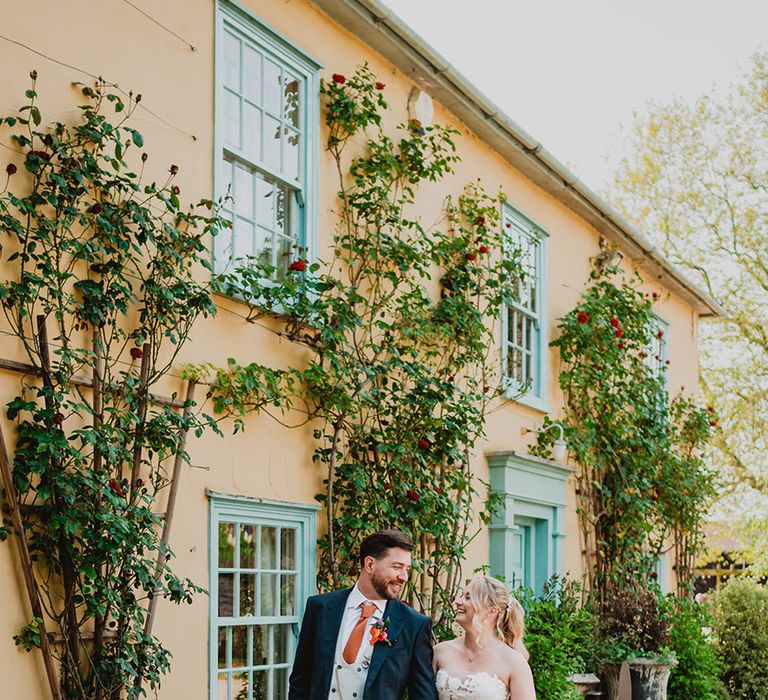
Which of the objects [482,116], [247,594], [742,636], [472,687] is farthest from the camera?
[742,636]

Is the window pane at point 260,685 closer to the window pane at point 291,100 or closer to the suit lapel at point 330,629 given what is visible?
the suit lapel at point 330,629

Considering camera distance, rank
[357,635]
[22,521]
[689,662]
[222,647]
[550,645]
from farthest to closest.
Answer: [689,662], [550,645], [222,647], [22,521], [357,635]

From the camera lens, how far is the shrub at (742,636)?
50.6ft

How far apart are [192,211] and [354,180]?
227 cm

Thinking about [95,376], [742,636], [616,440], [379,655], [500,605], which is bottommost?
[742,636]

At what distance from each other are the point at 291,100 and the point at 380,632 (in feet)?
14.9

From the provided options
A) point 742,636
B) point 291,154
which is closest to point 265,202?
point 291,154

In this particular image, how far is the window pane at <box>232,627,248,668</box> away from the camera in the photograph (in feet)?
25.9

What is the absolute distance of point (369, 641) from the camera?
598 cm

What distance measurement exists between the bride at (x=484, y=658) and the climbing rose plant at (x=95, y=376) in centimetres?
159

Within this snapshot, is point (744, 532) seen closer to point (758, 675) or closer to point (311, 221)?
point (758, 675)

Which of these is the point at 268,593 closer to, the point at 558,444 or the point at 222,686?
the point at 222,686

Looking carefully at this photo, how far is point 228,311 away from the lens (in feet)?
26.0

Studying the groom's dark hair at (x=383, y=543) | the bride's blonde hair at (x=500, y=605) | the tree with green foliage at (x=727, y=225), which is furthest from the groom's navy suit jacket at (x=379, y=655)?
the tree with green foliage at (x=727, y=225)
